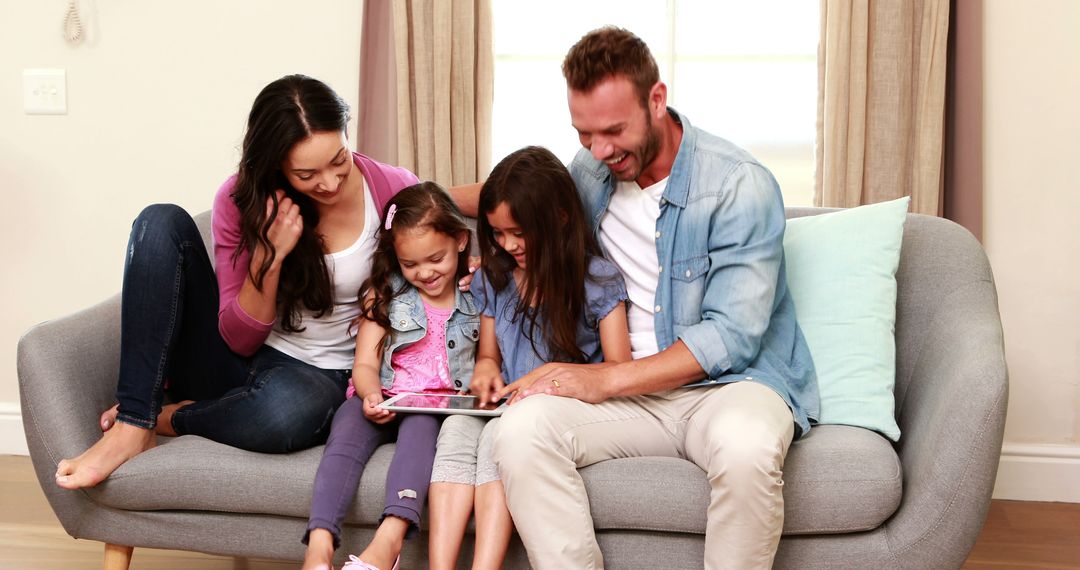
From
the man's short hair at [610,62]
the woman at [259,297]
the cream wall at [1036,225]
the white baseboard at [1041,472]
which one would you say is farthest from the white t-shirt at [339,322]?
the white baseboard at [1041,472]

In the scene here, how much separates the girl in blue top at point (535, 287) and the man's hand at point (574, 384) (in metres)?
0.09

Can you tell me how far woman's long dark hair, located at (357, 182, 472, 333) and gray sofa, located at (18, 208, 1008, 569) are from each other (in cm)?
32

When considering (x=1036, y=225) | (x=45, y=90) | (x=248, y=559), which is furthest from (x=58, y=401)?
(x=1036, y=225)

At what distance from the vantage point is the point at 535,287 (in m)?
1.95

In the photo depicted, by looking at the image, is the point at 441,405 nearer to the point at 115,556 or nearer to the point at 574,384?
the point at 574,384

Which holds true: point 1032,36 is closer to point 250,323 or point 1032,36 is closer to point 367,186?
point 367,186

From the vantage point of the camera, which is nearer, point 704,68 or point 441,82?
point 441,82

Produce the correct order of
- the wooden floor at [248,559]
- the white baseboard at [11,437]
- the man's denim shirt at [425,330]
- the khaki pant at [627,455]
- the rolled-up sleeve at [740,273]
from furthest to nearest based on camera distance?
1. the white baseboard at [11,437]
2. the wooden floor at [248,559]
3. the man's denim shirt at [425,330]
4. the rolled-up sleeve at [740,273]
5. the khaki pant at [627,455]

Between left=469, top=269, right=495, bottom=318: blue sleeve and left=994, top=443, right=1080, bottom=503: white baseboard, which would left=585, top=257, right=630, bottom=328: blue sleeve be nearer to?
left=469, top=269, right=495, bottom=318: blue sleeve

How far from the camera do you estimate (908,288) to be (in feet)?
6.95

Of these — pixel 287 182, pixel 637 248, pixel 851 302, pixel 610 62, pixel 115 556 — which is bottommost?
pixel 115 556

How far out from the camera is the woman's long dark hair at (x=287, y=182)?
1.92 meters

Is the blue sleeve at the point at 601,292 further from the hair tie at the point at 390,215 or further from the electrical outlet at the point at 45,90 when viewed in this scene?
the electrical outlet at the point at 45,90

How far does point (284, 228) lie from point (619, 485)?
846 mm
